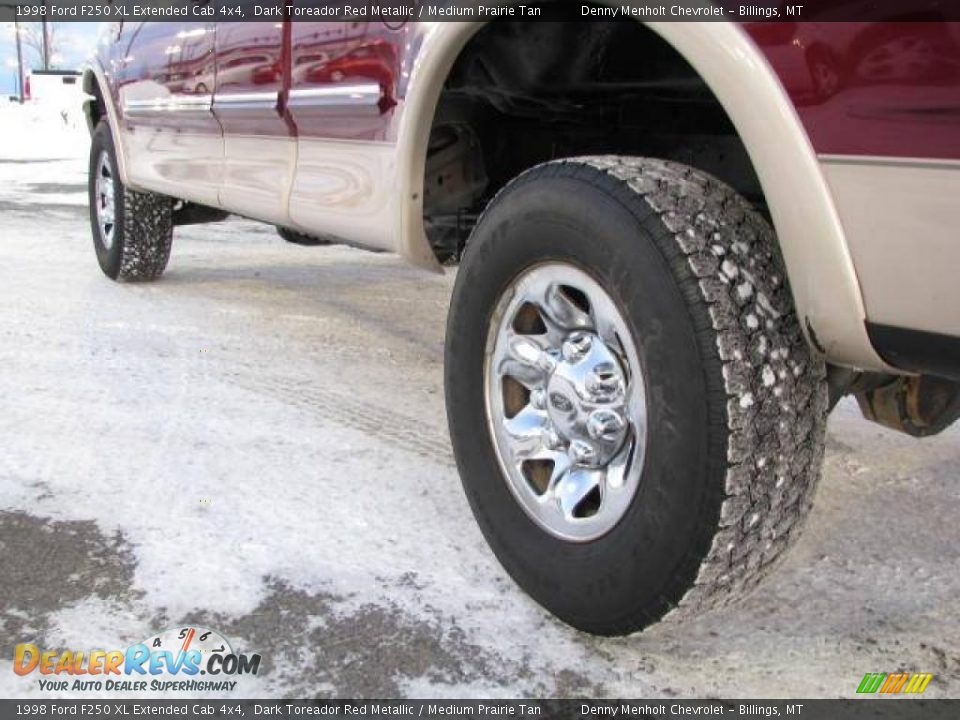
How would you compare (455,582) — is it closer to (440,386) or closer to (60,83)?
(440,386)

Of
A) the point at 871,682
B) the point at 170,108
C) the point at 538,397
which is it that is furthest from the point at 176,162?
the point at 871,682

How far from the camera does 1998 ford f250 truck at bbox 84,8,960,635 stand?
141 centimetres

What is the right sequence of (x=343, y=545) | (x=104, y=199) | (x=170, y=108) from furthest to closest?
(x=104, y=199)
(x=170, y=108)
(x=343, y=545)

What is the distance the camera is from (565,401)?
6.46ft

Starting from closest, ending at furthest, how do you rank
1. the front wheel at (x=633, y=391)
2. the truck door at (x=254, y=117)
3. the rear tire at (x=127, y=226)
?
the front wheel at (x=633, y=391), the truck door at (x=254, y=117), the rear tire at (x=127, y=226)

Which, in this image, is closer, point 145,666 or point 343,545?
point 145,666

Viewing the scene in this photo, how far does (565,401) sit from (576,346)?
0.38 ft

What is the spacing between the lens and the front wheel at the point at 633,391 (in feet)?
5.34

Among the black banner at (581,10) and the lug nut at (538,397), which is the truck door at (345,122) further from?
the lug nut at (538,397)

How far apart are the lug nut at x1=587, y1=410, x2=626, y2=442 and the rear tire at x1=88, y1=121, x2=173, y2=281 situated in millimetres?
4024

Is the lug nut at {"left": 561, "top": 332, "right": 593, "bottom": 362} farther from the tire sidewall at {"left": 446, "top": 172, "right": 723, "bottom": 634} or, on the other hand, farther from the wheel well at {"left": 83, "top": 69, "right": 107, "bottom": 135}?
the wheel well at {"left": 83, "top": 69, "right": 107, "bottom": 135}

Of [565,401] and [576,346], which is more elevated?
[576,346]

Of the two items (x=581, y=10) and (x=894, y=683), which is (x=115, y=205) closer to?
(x=581, y=10)

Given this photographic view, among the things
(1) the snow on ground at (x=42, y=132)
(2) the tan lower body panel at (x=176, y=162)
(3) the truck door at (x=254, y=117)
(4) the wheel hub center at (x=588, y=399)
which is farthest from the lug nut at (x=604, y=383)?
(1) the snow on ground at (x=42, y=132)
